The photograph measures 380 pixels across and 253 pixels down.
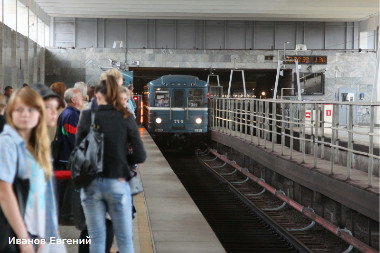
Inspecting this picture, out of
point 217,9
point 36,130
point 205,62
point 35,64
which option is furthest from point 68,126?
point 205,62

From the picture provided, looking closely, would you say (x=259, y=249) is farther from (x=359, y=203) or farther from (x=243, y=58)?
(x=243, y=58)

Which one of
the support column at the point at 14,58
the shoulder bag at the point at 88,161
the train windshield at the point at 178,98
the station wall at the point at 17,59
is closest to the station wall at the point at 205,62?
the station wall at the point at 17,59

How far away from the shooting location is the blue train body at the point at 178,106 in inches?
1128

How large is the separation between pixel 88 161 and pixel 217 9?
39534 millimetres

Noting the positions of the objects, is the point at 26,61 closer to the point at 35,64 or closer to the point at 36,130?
the point at 35,64

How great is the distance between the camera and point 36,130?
13.3 ft

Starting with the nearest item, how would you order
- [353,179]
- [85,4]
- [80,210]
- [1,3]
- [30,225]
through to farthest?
[30,225]
[80,210]
[353,179]
[1,3]
[85,4]

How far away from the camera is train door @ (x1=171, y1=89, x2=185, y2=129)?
28.7m

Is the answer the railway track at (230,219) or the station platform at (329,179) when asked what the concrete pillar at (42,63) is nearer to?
the railway track at (230,219)

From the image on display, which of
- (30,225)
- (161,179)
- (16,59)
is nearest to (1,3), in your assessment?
(16,59)

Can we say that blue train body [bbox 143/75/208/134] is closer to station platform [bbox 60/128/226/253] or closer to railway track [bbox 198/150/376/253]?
railway track [bbox 198/150/376/253]

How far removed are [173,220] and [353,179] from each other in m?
2.92

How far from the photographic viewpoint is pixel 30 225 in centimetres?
402

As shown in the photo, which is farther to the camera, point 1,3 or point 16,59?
point 16,59
